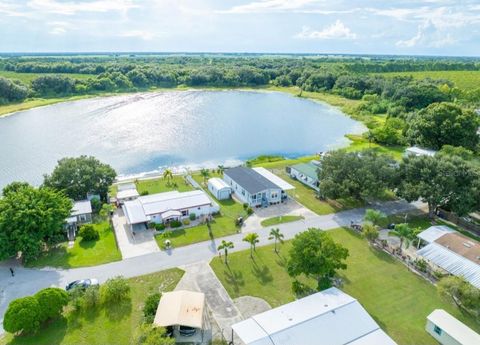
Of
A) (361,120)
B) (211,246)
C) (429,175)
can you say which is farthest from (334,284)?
(361,120)

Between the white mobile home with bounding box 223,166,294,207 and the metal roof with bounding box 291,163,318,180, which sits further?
the metal roof with bounding box 291,163,318,180

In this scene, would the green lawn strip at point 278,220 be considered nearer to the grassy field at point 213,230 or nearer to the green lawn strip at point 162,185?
the grassy field at point 213,230

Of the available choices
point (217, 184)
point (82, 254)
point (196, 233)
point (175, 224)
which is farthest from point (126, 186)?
point (196, 233)

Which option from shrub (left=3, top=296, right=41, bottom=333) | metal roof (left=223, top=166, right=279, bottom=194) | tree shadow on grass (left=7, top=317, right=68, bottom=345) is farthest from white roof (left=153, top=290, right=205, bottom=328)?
metal roof (left=223, top=166, right=279, bottom=194)

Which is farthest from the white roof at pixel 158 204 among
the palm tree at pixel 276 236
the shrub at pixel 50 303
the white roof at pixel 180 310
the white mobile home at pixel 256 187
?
the white roof at pixel 180 310

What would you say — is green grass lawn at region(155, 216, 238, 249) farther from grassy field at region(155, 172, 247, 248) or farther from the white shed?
the white shed
